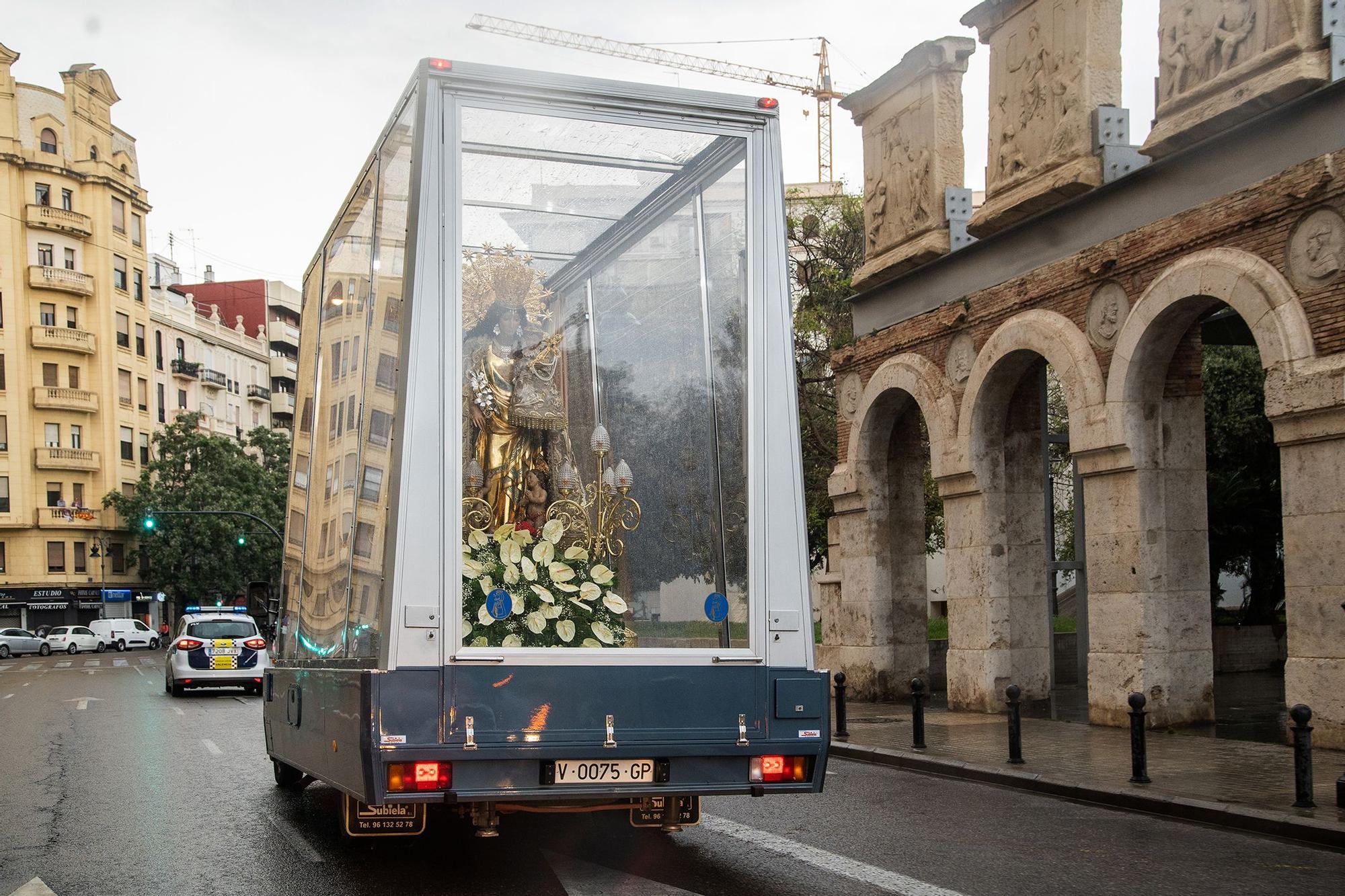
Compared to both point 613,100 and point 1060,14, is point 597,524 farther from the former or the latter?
point 1060,14

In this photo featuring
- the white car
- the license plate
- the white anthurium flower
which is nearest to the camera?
the license plate

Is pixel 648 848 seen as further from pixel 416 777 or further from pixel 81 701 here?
pixel 81 701

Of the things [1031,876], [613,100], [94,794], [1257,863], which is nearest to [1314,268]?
[1257,863]

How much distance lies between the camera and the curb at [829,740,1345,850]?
28.9 ft

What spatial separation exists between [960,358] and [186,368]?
210 ft

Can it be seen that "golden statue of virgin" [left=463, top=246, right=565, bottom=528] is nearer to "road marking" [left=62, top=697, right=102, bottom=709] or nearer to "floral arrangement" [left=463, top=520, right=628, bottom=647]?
"floral arrangement" [left=463, top=520, right=628, bottom=647]

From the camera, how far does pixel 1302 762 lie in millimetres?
9453

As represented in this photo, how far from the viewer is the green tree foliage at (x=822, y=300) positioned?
32188mm

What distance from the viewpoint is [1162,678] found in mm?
14789

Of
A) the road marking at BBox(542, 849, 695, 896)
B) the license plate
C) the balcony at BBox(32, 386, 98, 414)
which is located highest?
the balcony at BBox(32, 386, 98, 414)

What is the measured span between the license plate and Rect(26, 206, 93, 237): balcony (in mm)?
64344

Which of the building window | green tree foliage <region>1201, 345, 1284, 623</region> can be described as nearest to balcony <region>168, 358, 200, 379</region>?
the building window

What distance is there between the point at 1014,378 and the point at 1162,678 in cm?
467

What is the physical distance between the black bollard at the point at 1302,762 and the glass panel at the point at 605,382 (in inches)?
187
